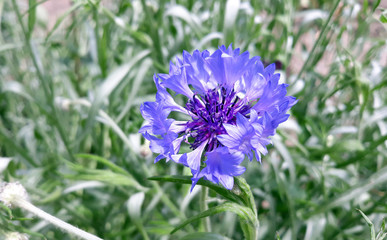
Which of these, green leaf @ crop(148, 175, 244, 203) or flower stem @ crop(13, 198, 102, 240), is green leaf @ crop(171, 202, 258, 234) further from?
flower stem @ crop(13, 198, 102, 240)

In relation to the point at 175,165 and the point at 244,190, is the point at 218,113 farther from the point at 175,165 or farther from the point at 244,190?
the point at 175,165

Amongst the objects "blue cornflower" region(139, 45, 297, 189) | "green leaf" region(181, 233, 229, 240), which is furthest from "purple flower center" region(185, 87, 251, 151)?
"green leaf" region(181, 233, 229, 240)

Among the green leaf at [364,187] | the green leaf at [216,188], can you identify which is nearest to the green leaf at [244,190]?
the green leaf at [216,188]

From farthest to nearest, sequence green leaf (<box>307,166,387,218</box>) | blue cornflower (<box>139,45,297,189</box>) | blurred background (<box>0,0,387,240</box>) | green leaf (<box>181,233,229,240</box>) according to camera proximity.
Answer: blurred background (<box>0,0,387,240</box>) → green leaf (<box>307,166,387,218</box>) → green leaf (<box>181,233,229,240</box>) → blue cornflower (<box>139,45,297,189</box>)

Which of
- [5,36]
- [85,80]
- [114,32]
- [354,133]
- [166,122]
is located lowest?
[166,122]

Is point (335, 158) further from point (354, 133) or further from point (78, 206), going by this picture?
point (78, 206)

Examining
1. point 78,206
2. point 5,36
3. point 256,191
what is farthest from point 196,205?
point 5,36

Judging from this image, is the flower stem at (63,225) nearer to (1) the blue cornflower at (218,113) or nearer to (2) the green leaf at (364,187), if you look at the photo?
(1) the blue cornflower at (218,113)
